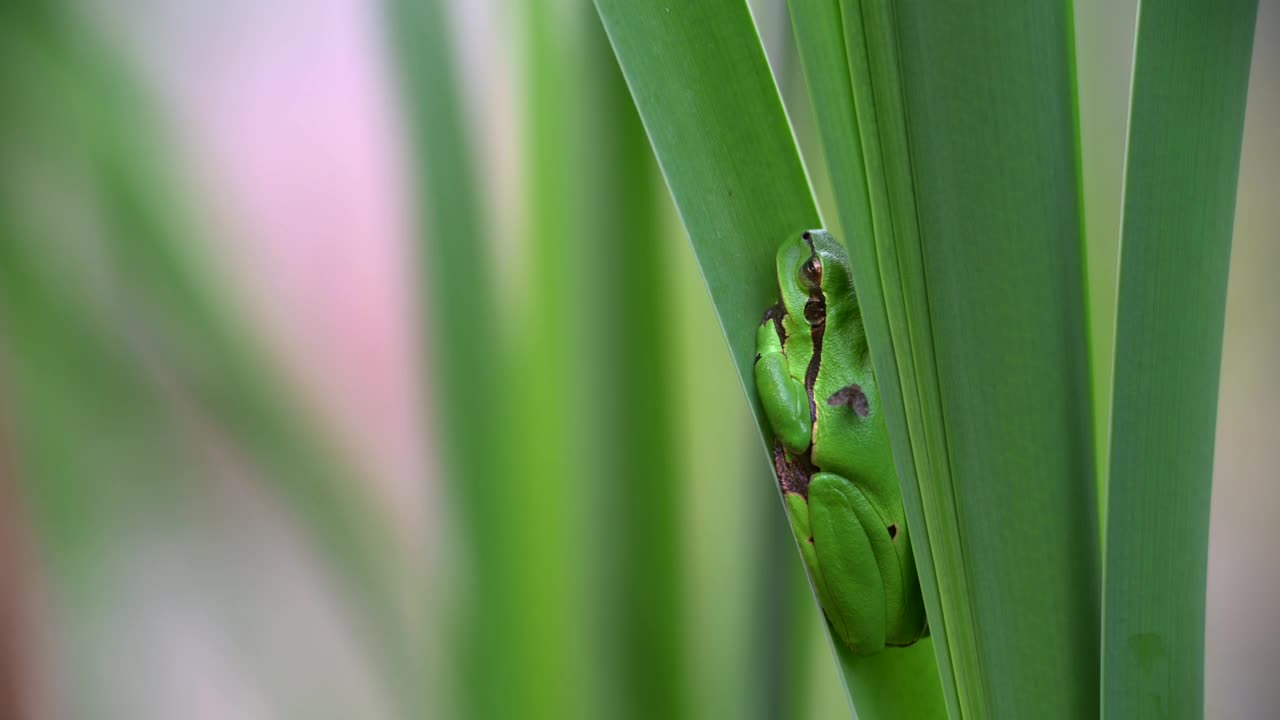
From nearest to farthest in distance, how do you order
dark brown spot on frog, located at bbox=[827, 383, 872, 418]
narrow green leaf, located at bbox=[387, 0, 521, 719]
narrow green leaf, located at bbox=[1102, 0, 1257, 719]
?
1. narrow green leaf, located at bbox=[1102, 0, 1257, 719]
2. dark brown spot on frog, located at bbox=[827, 383, 872, 418]
3. narrow green leaf, located at bbox=[387, 0, 521, 719]

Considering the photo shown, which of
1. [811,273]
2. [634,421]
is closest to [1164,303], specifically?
[811,273]

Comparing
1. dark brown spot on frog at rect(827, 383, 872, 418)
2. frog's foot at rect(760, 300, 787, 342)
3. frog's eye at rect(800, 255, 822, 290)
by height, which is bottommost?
dark brown spot on frog at rect(827, 383, 872, 418)

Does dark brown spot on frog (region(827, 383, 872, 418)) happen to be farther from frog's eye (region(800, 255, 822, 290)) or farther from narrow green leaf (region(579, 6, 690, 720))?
narrow green leaf (region(579, 6, 690, 720))

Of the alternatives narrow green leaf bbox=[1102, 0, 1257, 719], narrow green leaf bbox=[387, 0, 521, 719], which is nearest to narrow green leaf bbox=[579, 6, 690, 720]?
narrow green leaf bbox=[387, 0, 521, 719]

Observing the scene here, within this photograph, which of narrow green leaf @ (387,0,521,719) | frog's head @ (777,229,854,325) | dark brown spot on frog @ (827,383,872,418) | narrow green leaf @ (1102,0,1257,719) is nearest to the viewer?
narrow green leaf @ (1102,0,1257,719)

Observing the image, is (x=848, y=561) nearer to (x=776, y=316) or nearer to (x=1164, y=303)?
(x=776, y=316)

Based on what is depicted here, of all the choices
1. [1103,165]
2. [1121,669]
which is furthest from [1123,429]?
[1103,165]

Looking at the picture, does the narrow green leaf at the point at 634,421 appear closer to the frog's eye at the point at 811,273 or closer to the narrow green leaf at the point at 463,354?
the narrow green leaf at the point at 463,354

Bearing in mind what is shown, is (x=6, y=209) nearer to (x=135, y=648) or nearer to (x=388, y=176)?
(x=388, y=176)

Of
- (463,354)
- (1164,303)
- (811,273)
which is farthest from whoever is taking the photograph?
(463,354)
